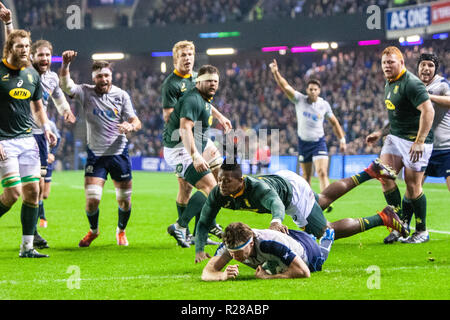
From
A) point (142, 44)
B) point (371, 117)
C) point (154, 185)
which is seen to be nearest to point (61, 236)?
point (154, 185)

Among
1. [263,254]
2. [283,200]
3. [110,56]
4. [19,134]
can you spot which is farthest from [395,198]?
[110,56]

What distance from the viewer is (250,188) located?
699cm

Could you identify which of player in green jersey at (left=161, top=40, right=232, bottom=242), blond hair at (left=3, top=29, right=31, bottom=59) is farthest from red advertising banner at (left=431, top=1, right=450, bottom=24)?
blond hair at (left=3, top=29, right=31, bottom=59)

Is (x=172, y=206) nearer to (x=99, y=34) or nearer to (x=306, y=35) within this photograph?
(x=306, y=35)

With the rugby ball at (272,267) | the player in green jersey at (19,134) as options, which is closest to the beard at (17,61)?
the player in green jersey at (19,134)

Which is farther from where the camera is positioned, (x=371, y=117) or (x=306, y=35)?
(x=306, y=35)

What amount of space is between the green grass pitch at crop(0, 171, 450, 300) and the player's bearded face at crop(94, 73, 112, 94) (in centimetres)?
210

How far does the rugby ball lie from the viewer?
21.6ft

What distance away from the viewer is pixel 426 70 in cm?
→ 966

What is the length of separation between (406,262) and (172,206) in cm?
912

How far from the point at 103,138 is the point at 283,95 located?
28352 mm

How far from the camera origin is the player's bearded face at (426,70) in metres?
A: 9.63

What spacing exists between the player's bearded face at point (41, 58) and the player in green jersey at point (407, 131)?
4286mm

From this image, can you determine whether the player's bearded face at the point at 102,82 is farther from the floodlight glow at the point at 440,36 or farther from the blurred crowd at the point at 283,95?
the floodlight glow at the point at 440,36
